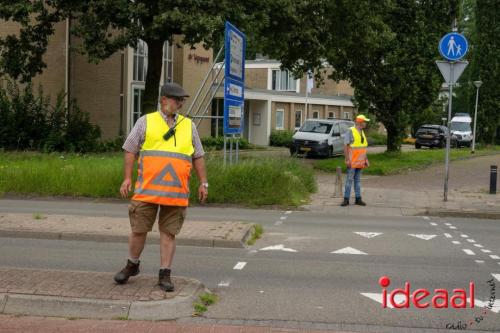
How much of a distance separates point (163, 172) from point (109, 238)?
378 cm

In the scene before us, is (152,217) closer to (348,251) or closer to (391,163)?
(348,251)

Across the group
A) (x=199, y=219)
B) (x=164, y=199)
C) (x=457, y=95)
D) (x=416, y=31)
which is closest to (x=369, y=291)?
(x=164, y=199)

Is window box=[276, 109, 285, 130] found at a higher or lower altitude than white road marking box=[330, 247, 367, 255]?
higher

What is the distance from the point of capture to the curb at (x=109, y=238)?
29.5ft

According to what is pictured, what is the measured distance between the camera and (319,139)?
99.9 feet

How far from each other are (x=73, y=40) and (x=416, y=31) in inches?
604

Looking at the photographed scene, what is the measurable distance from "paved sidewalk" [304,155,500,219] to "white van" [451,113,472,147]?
92.2 ft

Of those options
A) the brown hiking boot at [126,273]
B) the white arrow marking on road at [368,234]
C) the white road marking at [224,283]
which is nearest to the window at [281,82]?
the white arrow marking on road at [368,234]

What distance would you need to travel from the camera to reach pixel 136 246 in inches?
243

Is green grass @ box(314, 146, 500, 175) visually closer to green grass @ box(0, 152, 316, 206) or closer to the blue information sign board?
green grass @ box(0, 152, 316, 206)

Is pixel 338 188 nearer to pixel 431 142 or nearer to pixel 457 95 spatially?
pixel 431 142

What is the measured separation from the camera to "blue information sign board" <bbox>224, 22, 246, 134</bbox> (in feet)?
48.9

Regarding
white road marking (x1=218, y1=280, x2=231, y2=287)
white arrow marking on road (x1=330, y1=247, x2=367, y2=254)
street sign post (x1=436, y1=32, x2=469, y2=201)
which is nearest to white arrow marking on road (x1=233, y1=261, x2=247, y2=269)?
white road marking (x1=218, y1=280, x2=231, y2=287)

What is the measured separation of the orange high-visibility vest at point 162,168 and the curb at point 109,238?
10.3ft
